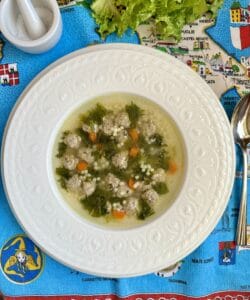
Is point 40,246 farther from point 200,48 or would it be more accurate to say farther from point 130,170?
point 200,48

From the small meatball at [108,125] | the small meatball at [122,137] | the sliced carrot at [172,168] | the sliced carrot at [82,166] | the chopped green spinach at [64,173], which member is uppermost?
the small meatball at [108,125]

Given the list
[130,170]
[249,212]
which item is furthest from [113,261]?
[249,212]

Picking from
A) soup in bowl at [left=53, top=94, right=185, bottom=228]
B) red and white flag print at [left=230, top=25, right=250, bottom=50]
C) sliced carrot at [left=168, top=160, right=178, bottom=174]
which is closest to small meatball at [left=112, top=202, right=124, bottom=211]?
soup in bowl at [left=53, top=94, right=185, bottom=228]

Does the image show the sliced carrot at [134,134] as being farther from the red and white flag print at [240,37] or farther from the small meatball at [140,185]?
the red and white flag print at [240,37]

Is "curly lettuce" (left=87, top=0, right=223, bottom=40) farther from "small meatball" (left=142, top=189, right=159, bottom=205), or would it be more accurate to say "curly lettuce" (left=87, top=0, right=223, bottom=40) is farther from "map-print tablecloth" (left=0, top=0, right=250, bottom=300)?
"small meatball" (left=142, top=189, right=159, bottom=205)

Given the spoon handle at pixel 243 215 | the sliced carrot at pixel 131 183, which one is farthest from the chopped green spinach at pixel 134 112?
the spoon handle at pixel 243 215

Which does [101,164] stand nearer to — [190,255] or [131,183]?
[131,183]

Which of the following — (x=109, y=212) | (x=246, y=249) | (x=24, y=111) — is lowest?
(x=246, y=249)
